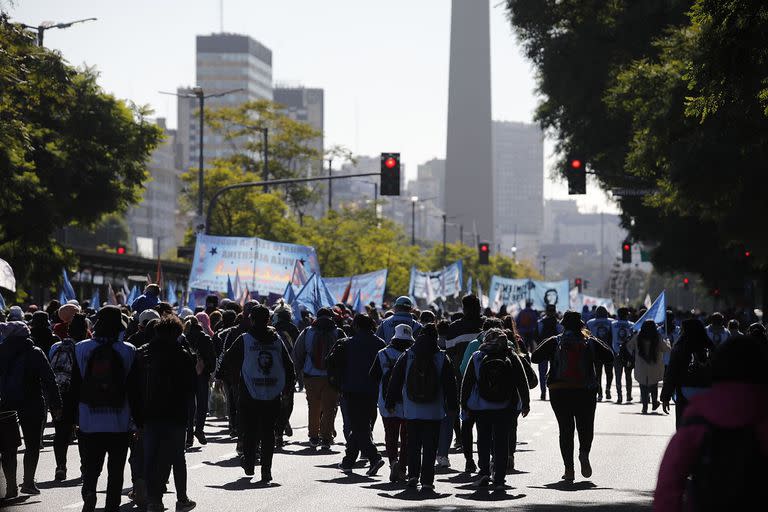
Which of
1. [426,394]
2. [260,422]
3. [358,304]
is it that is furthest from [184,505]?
[358,304]

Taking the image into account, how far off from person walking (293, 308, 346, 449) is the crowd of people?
16 millimetres

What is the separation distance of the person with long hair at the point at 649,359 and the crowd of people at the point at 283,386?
8445 mm

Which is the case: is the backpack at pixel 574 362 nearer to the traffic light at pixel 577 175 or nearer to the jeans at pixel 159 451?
the jeans at pixel 159 451

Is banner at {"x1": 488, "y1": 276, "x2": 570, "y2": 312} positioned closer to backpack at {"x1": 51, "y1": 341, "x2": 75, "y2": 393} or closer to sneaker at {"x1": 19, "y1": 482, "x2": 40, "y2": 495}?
backpack at {"x1": 51, "y1": 341, "x2": 75, "y2": 393}

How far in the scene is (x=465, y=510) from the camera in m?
13.1

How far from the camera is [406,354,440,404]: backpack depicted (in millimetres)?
14438

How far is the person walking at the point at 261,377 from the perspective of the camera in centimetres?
1506

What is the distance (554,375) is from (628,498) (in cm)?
179

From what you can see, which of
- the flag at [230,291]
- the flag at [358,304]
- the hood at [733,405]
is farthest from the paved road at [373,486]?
the flag at [358,304]

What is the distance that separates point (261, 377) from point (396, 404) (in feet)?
4.40

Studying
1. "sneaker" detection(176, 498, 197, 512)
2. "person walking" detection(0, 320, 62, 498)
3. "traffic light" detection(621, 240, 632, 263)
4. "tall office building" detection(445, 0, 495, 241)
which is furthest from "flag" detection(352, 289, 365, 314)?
"tall office building" detection(445, 0, 495, 241)

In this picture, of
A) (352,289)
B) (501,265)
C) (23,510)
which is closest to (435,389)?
(23,510)

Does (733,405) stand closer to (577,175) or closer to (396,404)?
(396,404)

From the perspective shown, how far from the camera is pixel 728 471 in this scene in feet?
Result: 20.4
